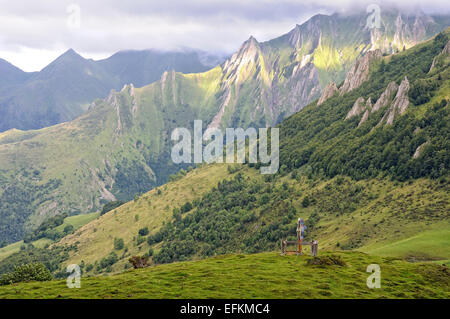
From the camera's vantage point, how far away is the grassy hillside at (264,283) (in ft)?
191

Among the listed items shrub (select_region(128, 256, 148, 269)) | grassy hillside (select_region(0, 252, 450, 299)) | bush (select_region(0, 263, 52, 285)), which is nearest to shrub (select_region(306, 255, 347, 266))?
grassy hillside (select_region(0, 252, 450, 299))

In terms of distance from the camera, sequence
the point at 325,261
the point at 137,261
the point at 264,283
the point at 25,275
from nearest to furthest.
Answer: the point at 264,283, the point at 325,261, the point at 25,275, the point at 137,261

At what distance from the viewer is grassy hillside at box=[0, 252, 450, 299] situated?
191 ft

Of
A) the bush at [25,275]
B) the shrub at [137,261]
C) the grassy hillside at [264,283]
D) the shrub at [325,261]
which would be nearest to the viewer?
the grassy hillside at [264,283]

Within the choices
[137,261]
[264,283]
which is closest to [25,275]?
[137,261]

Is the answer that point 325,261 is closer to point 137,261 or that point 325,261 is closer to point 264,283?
point 264,283

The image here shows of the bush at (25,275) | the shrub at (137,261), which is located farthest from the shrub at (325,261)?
the bush at (25,275)

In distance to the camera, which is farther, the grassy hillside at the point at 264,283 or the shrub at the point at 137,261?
the shrub at the point at 137,261

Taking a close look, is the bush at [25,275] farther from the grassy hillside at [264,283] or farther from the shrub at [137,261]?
the shrub at [137,261]

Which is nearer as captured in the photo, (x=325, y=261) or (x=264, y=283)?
(x=264, y=283)

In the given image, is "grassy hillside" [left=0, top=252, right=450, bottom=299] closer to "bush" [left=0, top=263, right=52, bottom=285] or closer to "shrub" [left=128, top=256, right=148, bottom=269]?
"shrub" [left=128, top=256, right=148, bottom=269]

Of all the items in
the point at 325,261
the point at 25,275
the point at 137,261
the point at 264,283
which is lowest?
the point at 25,275

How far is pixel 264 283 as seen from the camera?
205ft

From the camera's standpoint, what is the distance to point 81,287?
65625 millimetres
